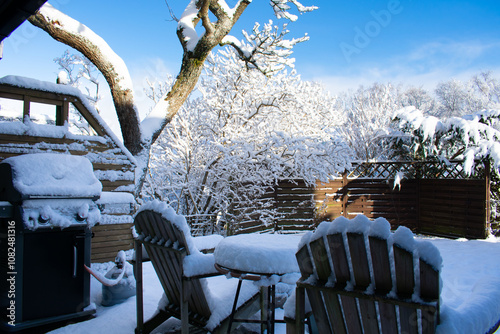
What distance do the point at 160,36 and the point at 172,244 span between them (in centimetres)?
747

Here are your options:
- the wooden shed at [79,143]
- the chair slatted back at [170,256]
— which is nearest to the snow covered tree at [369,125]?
the wooden shed at [79,143]

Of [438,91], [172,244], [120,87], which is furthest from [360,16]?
[438,91]

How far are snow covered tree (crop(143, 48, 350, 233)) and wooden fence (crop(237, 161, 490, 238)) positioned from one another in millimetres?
608

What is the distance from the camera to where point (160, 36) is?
8242 millimetres

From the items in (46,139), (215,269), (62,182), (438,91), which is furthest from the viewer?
(438,91)

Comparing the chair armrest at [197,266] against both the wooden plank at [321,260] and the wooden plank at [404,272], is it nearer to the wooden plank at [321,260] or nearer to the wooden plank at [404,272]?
the wooden plank at [321,260]

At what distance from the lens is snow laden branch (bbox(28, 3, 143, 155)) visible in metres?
5.64

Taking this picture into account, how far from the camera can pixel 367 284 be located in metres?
1.24

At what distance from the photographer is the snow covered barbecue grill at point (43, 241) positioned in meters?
2.53

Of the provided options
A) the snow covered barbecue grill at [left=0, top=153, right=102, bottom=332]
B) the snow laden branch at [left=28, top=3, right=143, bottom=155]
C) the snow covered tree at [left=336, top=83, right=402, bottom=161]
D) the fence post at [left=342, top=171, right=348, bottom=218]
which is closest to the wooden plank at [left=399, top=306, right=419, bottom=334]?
the snow covered barbecue grill at [left=0, top=153, right=102, bottom=332]

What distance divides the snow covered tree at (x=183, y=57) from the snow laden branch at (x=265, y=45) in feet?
0.08

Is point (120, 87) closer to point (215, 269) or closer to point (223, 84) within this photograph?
point (223, 84)

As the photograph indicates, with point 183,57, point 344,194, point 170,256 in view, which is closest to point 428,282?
point 170,256

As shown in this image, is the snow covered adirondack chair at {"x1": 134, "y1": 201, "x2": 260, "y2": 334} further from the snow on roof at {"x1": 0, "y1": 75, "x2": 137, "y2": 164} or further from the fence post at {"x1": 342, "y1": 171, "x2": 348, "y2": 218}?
the fence post at {"x1": 342, "y1": 171, "x2": 348, "y2": 218}
